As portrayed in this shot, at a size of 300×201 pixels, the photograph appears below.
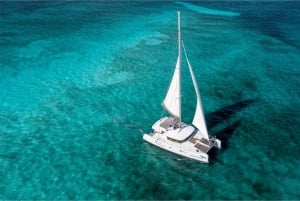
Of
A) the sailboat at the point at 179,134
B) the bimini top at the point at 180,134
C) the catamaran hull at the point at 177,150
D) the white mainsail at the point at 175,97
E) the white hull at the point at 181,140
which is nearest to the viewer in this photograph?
the catamaran hull at the point at 177,150

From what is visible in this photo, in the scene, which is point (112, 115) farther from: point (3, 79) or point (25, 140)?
point (3, 79)

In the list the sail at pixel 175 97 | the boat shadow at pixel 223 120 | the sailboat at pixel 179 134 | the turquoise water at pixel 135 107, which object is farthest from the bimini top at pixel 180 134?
the boat shadow at pixel 223 120

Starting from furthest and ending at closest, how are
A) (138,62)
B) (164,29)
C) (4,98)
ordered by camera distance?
1. (164,29)
2. (138,62)
3. (4,98)

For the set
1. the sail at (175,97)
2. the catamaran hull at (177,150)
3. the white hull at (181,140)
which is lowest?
the catamaran hull at (177,150)

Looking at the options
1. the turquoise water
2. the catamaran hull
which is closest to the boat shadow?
the turquoise water

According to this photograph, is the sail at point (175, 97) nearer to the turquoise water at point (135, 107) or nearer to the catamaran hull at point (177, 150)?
the catamaran hull at point (177, 150)

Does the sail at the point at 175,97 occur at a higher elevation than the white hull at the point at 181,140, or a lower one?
higher

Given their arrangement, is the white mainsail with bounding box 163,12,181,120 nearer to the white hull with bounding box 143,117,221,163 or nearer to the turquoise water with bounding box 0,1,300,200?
the white hull with bounding box 143,117,221,163

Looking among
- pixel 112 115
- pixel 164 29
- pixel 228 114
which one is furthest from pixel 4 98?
pixel 164 29
